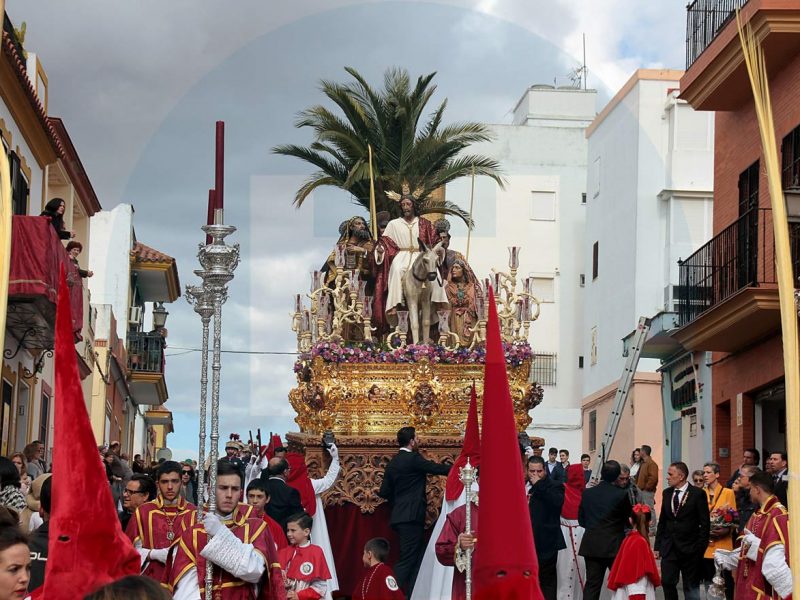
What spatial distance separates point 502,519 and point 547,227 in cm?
3907

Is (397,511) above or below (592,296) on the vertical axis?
below

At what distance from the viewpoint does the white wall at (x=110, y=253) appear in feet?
134

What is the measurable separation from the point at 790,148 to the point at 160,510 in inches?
490

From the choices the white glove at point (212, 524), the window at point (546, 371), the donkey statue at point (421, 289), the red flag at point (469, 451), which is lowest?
the white glove at point (212, 524)

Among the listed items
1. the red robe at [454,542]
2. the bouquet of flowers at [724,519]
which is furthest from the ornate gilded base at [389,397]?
the red robe at [454,542]

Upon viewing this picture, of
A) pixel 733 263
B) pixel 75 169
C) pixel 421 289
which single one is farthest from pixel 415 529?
pixel 75 169

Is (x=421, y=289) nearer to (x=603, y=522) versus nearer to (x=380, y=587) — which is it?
(x=603, y=522)

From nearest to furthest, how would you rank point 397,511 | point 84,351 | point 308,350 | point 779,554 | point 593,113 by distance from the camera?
point 779,554 → point 397,511 → point 308,350 → point 84,351 → point 593,113

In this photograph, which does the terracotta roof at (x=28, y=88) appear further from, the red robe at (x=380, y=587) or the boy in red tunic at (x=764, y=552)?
the boy in red tunic at (x=764, y=552)

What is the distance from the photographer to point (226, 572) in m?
9.12

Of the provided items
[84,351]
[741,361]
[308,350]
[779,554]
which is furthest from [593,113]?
[779,554]

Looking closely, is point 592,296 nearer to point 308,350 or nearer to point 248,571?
point 308,350

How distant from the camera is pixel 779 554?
11.2 m

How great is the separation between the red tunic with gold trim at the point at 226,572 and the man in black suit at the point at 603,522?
6.57 metres
